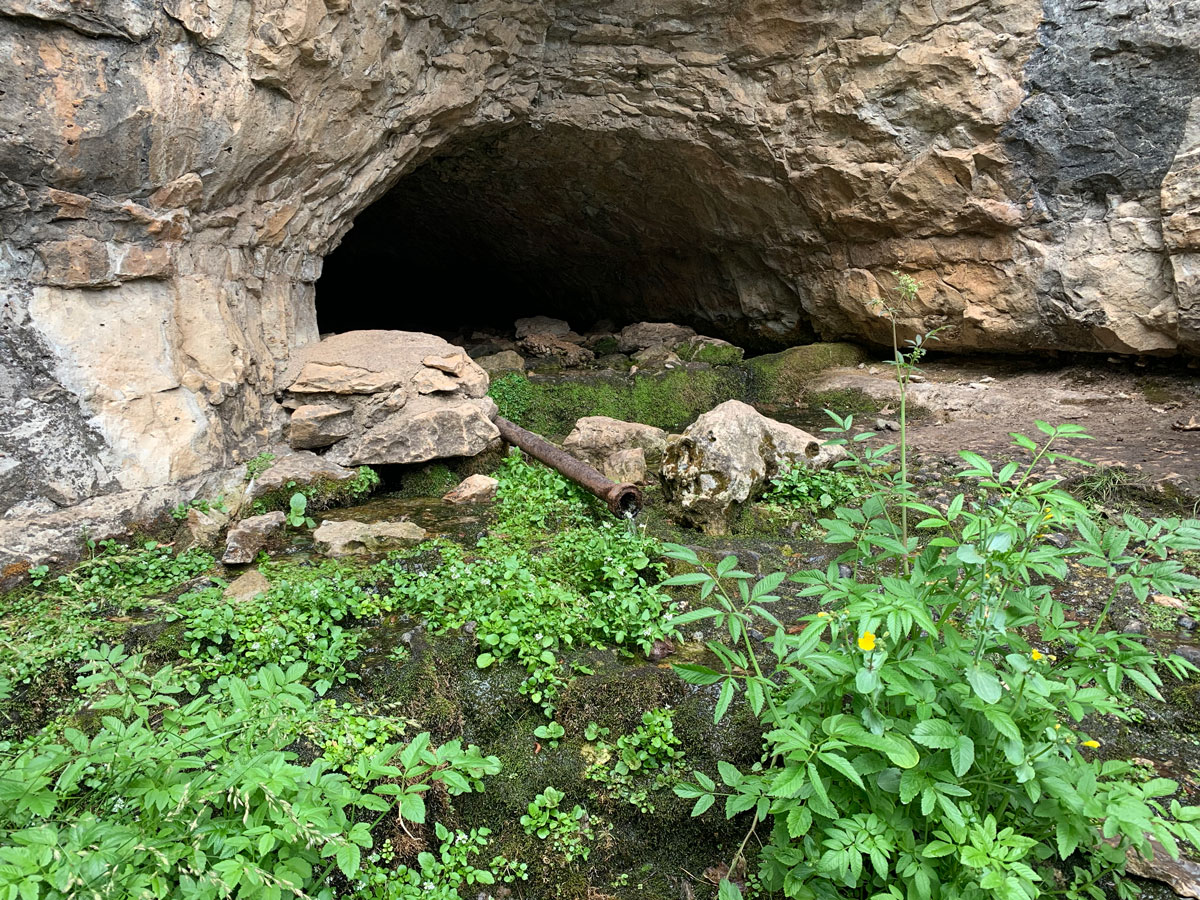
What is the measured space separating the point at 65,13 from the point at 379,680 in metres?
3.57

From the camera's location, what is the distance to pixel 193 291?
4.53 m

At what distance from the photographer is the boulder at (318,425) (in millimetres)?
5137

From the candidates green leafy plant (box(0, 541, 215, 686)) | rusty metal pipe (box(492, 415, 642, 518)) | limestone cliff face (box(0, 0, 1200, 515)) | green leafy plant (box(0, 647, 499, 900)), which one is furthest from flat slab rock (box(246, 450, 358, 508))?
green leafy plant (box(0, 647, 499, 900))

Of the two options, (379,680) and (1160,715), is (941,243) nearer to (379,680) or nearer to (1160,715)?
(1160,715)

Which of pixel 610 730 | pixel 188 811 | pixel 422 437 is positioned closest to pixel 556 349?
pixel 422 437

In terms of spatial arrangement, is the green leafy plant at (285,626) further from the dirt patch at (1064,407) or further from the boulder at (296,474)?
the dirt patch at (1064,407)

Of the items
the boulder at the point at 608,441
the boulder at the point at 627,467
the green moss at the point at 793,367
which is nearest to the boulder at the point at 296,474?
the boulder at the point at 608,441

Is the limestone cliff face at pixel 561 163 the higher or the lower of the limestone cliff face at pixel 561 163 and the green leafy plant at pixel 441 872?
the higher

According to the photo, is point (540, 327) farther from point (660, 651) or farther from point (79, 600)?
point (660, 651)

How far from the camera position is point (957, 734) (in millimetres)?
1716

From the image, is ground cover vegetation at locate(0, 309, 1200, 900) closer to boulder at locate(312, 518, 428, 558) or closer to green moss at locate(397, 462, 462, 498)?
boulder at locate(312, 518, 428, 558)

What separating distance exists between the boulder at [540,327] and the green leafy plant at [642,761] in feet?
25.0

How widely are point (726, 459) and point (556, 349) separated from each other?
5.11 metres

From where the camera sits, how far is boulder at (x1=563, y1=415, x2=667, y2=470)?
530cm
